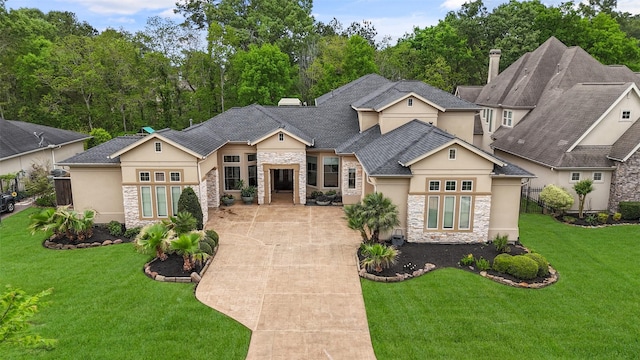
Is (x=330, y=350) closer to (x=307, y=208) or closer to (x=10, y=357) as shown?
(x=10, y=357)

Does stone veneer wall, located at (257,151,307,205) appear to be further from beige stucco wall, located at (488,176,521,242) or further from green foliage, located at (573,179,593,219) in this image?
green foliage, located at (573,179,593,219)

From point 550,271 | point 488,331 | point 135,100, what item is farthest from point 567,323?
point 135,100

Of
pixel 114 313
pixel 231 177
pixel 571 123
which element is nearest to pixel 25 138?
pixel 231 177

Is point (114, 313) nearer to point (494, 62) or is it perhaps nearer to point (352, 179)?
point (352, 179)

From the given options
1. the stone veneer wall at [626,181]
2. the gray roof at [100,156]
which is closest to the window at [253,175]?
the gray roof at [100,156]

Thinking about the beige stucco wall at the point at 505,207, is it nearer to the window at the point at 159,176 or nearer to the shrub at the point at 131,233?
the window at the point at 159,176

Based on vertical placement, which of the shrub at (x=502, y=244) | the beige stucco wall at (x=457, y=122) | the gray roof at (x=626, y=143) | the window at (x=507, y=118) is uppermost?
the window at (x=507, y=118)
